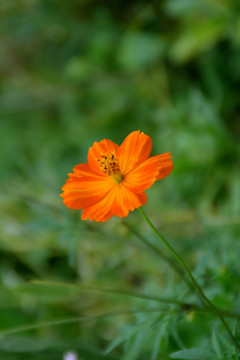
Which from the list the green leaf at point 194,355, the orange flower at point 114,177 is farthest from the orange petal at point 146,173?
the green leaf at point 194,355

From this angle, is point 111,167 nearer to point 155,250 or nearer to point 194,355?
point 155,250

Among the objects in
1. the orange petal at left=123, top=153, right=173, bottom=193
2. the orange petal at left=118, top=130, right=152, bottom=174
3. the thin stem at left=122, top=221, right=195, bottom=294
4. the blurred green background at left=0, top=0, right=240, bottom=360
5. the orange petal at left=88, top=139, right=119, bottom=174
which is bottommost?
the thin stem at left=122, top=221, right=195, bottom=294

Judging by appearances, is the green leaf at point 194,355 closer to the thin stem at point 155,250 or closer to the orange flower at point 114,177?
the thin stem at point 155,250

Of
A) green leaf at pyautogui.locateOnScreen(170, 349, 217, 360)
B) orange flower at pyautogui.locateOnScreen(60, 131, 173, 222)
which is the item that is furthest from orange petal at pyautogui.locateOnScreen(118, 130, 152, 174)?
green leaf at pyautogui.locateOnScreen(170, 349, 217, 360)

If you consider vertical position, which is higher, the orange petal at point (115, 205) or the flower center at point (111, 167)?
the flower center at point (111, 167)

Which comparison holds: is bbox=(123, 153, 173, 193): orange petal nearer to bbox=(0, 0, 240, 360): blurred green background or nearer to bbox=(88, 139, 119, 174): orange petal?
bbox=(88, 139, 119, 174): orange petal

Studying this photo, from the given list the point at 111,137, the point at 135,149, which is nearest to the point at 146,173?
the point at 135,149
